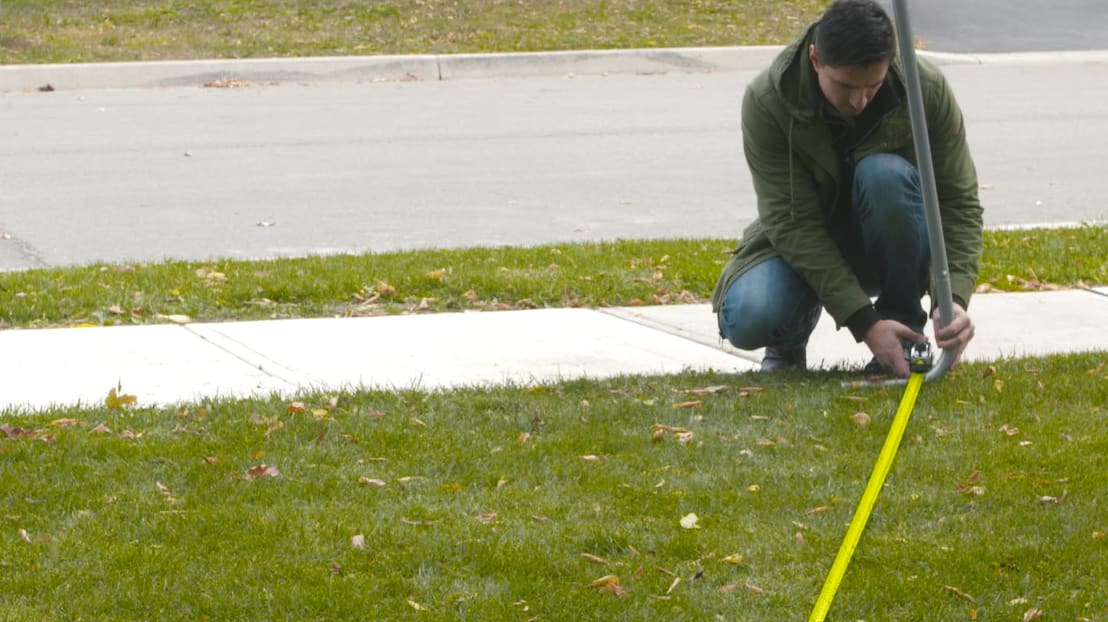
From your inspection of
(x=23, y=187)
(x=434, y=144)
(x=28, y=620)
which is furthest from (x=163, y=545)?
(x=434, y=144)

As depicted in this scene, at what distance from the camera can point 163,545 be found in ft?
12.6

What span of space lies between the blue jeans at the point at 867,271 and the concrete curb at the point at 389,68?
896 cm

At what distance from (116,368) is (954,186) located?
2832 millimetres

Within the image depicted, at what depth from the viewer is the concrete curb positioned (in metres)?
13.2

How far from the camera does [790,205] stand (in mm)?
4918

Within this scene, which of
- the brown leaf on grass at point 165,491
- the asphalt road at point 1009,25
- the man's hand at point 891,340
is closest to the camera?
the brown leaf on grass at point 165,491

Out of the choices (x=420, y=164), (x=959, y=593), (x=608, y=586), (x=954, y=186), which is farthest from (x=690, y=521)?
(x=420, y=164)

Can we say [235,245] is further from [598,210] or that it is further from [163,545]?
[163,545]

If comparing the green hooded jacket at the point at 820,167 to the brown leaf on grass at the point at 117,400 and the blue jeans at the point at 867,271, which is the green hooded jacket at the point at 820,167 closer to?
the blue jeans at the point at 867,271

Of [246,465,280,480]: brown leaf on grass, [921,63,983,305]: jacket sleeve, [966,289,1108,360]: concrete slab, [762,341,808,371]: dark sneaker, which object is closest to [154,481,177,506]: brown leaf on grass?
[246,465,280,480]: brown leaf on grass

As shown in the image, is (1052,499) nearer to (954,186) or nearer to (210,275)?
(954,186)

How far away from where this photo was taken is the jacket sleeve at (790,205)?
484 centimetres

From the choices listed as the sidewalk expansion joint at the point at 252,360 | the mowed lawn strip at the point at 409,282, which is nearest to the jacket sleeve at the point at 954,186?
the mowed lawn strip at the point at 409,282

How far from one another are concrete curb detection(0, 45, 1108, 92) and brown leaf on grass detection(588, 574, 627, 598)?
10.5 meters
